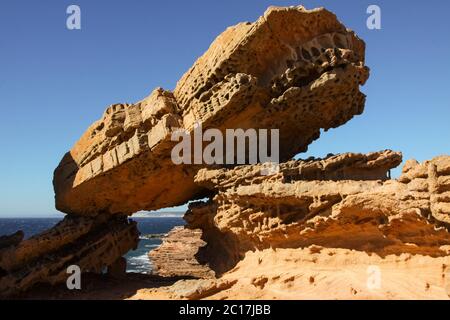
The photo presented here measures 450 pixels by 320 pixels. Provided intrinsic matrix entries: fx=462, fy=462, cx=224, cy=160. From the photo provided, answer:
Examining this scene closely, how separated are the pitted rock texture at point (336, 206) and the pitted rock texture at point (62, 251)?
349 cm

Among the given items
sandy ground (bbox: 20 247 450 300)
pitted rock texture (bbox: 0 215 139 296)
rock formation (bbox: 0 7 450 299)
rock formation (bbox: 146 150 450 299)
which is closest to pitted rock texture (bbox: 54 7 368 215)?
rock formation (bbox: 0 7 450 299)

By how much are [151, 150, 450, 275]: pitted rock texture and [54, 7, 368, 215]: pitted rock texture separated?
1477 millimetres

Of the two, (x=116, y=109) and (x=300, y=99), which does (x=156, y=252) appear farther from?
(x=300, y=99)

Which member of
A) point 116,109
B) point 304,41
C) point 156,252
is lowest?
point 156,252

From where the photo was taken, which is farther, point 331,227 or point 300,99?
point 300,99

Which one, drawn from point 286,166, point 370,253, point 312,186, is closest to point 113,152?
point 286,166

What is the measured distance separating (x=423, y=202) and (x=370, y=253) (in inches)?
64.3

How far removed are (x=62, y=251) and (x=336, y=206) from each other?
7.98m

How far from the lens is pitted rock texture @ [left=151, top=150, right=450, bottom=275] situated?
857 centimetres

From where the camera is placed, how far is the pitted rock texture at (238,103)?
1145 cm

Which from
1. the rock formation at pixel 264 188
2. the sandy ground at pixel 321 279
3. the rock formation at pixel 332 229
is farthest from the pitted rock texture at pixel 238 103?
the sandy ground at pixel 321 279

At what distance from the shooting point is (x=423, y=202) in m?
8.47

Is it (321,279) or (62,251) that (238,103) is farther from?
(62,251)

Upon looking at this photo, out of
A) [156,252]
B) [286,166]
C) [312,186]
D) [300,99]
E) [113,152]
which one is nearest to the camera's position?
[312,186]
